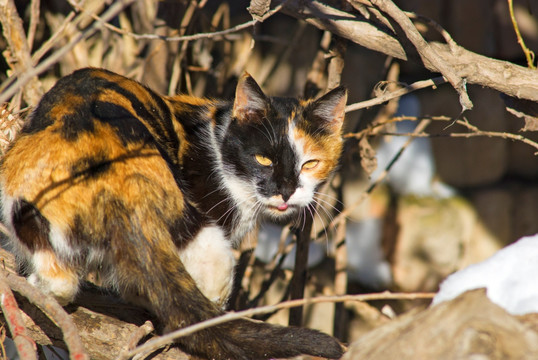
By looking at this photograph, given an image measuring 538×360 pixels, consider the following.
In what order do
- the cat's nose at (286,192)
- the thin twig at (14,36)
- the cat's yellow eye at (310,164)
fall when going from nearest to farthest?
the cat's nose at (286,192) → the cat's yellow eye at (310,164) → the thin twig at (14,36)

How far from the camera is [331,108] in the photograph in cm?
218

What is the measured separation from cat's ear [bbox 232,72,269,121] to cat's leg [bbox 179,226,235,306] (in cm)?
47

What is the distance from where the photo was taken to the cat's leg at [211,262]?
1.90 metres

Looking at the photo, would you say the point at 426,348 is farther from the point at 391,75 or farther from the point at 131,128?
the point at 391,75

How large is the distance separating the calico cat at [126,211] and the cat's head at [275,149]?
1cm

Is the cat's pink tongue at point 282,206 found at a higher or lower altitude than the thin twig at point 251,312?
lower

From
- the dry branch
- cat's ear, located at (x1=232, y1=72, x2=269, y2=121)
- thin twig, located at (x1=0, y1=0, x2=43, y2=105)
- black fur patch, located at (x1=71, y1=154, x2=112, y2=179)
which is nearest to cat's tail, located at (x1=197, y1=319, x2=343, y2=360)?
the dry branch

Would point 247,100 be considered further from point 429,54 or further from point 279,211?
point 429,54

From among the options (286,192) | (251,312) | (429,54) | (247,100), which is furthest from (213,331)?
(429,54)

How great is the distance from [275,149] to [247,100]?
0.75 ft

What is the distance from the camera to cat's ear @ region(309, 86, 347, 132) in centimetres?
211

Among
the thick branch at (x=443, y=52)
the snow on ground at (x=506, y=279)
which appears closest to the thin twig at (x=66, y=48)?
the snow on ground at (x=506, y=279)

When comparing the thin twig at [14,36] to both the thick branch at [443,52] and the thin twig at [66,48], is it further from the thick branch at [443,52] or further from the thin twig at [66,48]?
the thin twig at [66,48]

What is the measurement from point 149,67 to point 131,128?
135 centimetres
